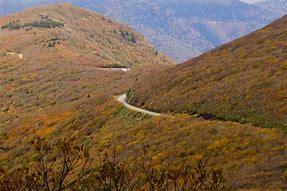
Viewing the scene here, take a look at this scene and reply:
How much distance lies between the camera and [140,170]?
3981 centimetres

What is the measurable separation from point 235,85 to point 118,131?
16.5 metres

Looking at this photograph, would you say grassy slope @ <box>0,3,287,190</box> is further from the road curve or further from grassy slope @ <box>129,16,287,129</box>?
grassy slope @ <box>129,16,287,129</box>

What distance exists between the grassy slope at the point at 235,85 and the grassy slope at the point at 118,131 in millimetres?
3619

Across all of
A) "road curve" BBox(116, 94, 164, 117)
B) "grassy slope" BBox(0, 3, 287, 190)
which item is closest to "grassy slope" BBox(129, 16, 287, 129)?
"road curve" BBox(116, 94, 164, 117)

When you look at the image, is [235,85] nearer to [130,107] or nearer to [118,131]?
[118,131]

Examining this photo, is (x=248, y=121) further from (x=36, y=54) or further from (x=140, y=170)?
(x=36, y=54)

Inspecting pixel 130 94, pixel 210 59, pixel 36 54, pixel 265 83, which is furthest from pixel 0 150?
pixel 36 54

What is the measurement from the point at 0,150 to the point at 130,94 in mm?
24386

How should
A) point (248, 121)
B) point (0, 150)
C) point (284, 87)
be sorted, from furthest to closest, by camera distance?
1. point (0, 150)
2. point (284, 87)
3. point (248, 121)

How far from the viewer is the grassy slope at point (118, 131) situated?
35.1m

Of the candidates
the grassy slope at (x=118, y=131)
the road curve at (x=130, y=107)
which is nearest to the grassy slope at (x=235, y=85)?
the road curve at (x=130, y=107)

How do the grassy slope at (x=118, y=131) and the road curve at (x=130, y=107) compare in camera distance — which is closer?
the grassy slope at (x=118, y=131)

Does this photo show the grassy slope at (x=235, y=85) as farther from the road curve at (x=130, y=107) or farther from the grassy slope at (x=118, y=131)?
the grassy slope at (x=118, y=131)

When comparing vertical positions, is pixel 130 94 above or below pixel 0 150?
above
